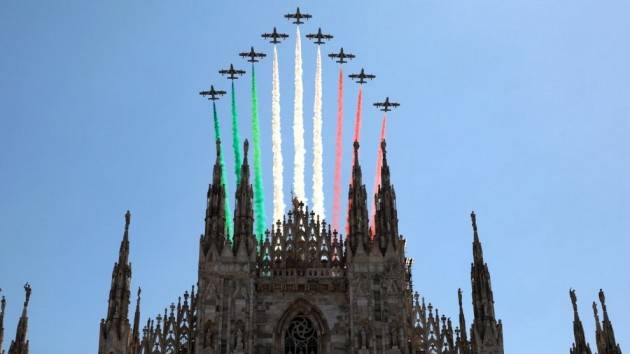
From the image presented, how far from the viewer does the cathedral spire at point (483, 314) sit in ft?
133

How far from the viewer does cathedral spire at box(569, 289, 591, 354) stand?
43.1m

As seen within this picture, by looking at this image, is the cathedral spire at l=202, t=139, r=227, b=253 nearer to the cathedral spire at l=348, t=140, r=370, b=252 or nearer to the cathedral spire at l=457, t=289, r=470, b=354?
the cathedral spire at l=348, t=140, r=370, b=252

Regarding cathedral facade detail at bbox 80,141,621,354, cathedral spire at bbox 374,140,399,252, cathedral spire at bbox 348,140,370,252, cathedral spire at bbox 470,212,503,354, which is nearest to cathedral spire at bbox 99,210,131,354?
cathedral facade detail at bbox 80,141,621,354

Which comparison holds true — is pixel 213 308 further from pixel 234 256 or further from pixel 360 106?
pixel 360 106

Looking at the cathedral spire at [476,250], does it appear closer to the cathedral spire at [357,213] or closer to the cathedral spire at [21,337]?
the cathedral spire at [357,213]

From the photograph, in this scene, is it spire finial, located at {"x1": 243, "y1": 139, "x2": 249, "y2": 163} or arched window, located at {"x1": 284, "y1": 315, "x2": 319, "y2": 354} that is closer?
arched window, located at {"x1": 284, "y1": 315, "x2": 319, "y2": 354}

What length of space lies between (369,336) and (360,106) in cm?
1745

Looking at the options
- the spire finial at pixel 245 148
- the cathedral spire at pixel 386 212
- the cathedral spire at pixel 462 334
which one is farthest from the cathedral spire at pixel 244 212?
the cathedral spire at pixel 462 334

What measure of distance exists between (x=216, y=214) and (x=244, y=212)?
5.04 ft

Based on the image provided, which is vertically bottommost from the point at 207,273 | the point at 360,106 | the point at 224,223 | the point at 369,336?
the point at 369,336

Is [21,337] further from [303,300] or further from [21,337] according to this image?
[303,300]

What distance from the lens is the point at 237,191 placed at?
44.9 metres

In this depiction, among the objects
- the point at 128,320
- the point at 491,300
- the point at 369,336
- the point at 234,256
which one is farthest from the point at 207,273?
the point at 491,300

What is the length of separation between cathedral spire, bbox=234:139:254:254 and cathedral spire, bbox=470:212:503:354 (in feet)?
38.3
